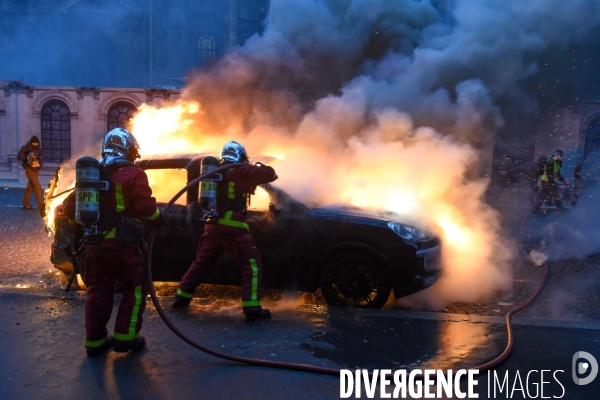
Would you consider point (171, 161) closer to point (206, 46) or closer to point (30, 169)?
point (30, 169)

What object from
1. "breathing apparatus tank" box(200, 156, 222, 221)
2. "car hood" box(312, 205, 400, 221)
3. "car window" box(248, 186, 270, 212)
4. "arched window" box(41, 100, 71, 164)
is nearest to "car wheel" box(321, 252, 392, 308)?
"car hood" box(312, 205, 400, 221)

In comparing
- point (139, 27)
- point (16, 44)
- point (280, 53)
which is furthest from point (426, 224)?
point (16, 44)

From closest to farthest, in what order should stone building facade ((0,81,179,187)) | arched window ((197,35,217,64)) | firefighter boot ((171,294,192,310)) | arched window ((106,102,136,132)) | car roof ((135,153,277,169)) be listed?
firefighter boot ((171,294,192,310)) < car roof ((135,153,277,169)) < stone building facade ((0,81,179,187)) < arched window ((106,102,136,132)) < arched window ((197,35,217,64))

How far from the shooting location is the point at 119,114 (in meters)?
19.0

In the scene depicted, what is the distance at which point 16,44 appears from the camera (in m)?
23.3

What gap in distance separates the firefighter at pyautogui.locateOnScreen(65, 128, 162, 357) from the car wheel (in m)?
1.90

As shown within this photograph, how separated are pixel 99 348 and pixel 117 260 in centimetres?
70

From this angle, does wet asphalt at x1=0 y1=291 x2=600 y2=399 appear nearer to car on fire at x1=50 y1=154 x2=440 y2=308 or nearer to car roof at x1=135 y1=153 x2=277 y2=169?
car on fire at x1=50 y1=154 x2=440 y2=308

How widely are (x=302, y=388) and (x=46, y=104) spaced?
19.2 m

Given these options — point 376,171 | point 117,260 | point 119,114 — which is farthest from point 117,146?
point 119,114

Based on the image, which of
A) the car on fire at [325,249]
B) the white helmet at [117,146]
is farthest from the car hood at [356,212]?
the white helmet at [117,146]

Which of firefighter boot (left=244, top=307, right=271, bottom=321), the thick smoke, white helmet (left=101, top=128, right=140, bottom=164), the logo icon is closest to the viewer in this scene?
the logo icon

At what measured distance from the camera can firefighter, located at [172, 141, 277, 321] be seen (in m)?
4.60

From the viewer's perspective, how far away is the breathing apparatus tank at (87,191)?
3592 mm
